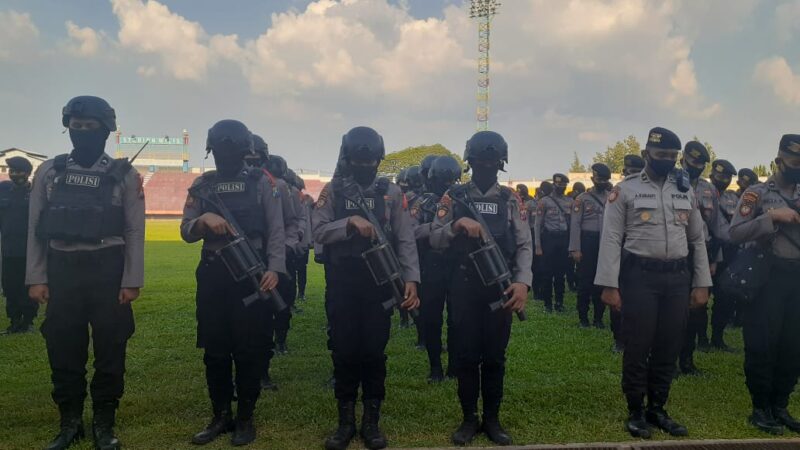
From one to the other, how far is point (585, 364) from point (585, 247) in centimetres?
247

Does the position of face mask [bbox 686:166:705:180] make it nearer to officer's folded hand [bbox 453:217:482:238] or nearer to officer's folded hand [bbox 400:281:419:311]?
officer's folded hand [bbox 453:217:482:238]

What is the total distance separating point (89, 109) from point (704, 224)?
6484mm

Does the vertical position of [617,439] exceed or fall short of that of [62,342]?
it falls short

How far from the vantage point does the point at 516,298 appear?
3988mm

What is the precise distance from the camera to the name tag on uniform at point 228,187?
13.6 ft

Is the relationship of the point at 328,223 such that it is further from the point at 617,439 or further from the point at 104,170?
the point at 617,439

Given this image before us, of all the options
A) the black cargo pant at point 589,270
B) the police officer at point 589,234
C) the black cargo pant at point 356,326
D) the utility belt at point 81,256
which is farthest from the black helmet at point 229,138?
the black cargo pant at point 589,270

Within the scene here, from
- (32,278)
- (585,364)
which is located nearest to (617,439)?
(585,364)

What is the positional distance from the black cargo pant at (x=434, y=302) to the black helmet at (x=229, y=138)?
246 cm

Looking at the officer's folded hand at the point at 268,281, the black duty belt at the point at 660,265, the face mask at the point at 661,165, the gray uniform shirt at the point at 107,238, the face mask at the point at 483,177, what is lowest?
the officer's folded hand at the point at 268,281

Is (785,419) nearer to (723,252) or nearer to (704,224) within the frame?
(704,224)

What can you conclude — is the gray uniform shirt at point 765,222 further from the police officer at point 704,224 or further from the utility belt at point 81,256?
the utility belt at point 81,256

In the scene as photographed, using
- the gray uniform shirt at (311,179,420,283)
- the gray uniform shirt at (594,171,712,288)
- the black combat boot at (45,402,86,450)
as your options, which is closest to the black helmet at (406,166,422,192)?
the gray uniform shirt at (311,179,420,283)

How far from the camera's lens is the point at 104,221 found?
3.88 m
